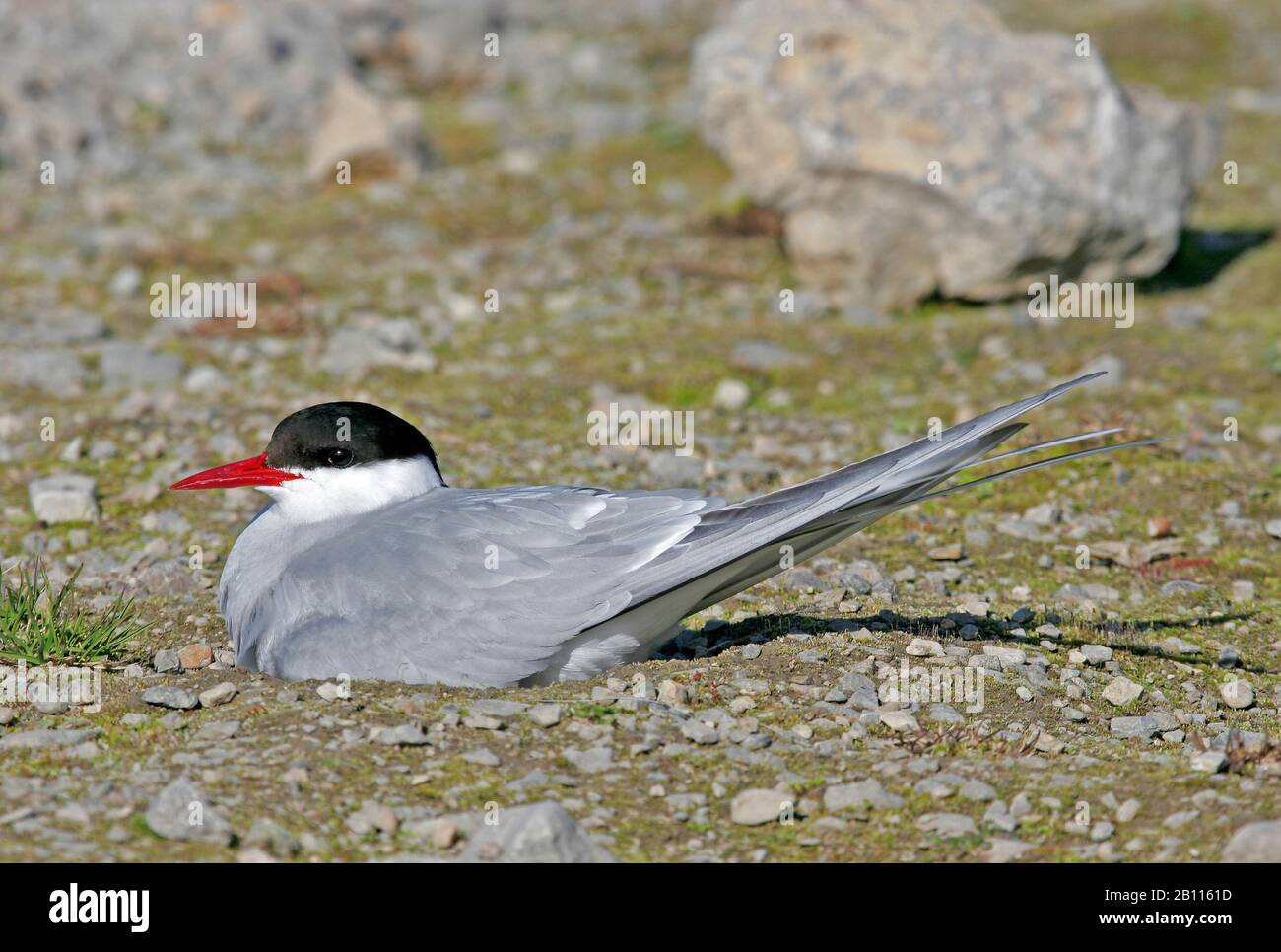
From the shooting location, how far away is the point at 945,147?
9.79 metres

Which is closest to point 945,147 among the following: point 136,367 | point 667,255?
point 667,255

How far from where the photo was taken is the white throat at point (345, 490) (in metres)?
5.45

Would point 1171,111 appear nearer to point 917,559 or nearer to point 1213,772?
point 917,559

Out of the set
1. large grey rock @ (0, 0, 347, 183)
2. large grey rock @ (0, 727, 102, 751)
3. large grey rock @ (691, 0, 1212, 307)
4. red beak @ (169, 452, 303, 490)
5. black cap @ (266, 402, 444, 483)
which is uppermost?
large grey rock @ (0, 0, 347, 183)

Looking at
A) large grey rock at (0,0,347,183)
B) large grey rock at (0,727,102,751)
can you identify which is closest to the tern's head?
large grey rock at (0,727,102,751)

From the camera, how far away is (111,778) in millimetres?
4371

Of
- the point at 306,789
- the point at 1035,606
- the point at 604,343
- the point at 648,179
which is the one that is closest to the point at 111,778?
the point at 306,789

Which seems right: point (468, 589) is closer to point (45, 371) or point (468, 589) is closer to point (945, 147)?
point (45, 371)

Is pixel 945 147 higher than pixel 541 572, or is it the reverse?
pixel 945 147

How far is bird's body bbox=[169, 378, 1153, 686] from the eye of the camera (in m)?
4.82

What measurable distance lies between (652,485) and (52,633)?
3160 millimetres

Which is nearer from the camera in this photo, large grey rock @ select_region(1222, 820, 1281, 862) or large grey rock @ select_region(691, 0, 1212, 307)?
large grey rock @ select_region(1222, 820, 1281, 862)

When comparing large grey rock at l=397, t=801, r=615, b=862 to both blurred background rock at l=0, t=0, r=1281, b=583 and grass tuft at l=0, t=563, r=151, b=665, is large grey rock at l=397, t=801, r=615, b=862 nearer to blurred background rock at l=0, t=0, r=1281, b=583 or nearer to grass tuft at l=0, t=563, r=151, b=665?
grass tuft at l=0, t=563, r=151, b=665
